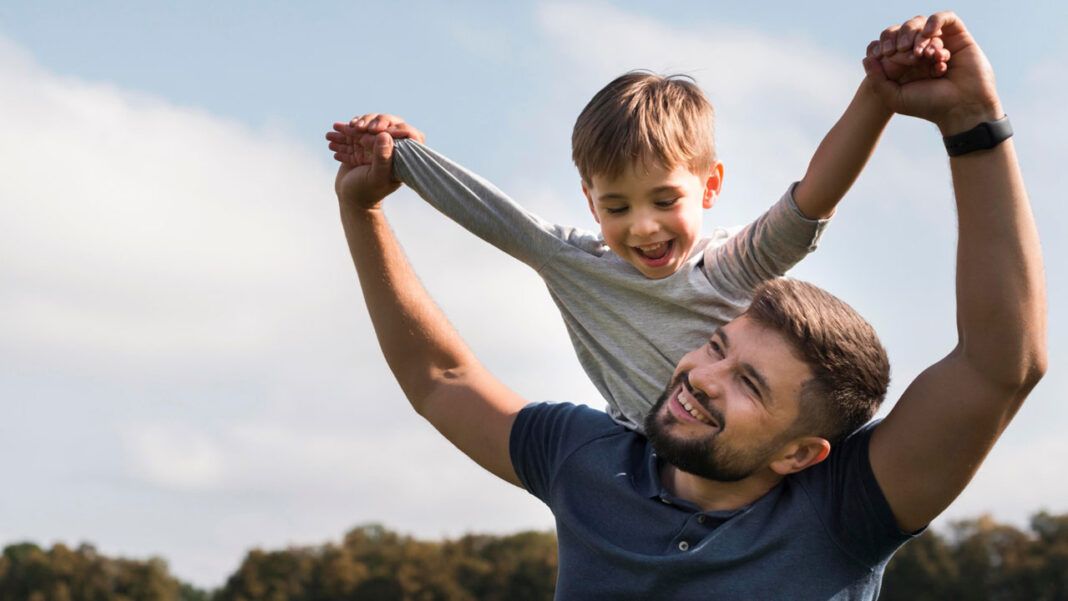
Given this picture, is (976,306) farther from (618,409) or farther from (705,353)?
(618,409)

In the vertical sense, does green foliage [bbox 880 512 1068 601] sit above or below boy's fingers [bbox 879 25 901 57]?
below

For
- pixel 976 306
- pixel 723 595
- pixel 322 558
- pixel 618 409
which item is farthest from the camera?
pixel 322 558

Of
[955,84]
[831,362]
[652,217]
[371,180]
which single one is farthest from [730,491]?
[371,180]

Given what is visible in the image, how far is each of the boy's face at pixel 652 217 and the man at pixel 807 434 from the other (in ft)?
1.58

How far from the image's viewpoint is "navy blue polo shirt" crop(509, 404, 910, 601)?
4.91 metres

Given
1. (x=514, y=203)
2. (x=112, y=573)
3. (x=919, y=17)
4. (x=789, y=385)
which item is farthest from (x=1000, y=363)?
(x=112, y=573)

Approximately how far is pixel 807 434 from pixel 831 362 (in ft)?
0.89

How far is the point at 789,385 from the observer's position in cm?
507

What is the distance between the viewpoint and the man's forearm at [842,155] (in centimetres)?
496

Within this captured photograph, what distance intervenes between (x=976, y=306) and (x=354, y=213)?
2743mm

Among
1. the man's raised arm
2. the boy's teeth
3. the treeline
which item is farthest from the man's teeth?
the treeline

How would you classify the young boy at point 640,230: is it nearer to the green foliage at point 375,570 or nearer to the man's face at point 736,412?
the man's face at point 736,412

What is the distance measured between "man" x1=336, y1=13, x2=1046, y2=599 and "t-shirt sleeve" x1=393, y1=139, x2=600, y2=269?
0.66m

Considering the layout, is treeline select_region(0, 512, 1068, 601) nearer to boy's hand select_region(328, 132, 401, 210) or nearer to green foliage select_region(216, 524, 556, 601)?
green foliage select_region(216, 524, 556, 601)
